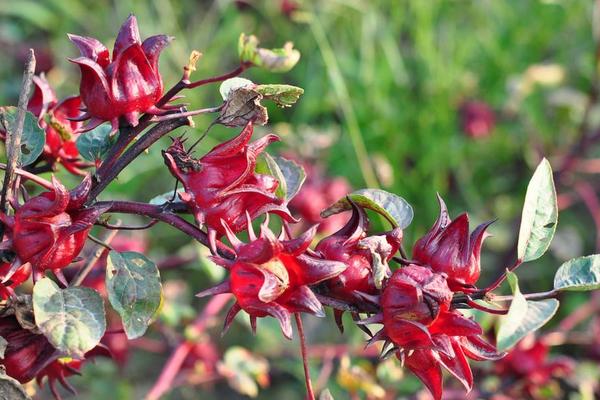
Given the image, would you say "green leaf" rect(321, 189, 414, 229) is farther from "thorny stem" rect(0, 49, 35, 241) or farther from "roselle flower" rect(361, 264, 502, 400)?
"thorny stem" rect(0, 49, 35, 241)

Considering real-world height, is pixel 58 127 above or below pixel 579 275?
above

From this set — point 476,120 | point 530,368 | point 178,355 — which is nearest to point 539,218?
point 530,368

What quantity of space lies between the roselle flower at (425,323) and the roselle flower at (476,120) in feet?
4.75

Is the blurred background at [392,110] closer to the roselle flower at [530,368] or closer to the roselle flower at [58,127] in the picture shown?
the roselle flower at [530,368]

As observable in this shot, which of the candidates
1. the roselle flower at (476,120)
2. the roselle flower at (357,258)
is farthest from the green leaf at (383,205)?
the roselle flower at (476,120)

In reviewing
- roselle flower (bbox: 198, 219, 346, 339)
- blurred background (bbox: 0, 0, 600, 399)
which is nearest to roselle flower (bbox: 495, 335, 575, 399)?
blurred background (bbox: 0, 0, 600, 399)

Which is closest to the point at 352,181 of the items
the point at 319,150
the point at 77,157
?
the point at 319,150

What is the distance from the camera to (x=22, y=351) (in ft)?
2.31

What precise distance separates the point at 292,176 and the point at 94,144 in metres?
0.20

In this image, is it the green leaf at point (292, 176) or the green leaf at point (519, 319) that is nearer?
the green leaf at point (519, 319)

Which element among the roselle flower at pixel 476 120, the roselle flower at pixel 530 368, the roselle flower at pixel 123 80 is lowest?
the roselle flower at pixel 476 120

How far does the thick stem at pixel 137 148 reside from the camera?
2.10 ft

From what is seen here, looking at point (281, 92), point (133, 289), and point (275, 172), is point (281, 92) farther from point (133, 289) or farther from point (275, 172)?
point (133, 289)

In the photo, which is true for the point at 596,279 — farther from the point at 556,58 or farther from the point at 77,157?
the point at 556,58
